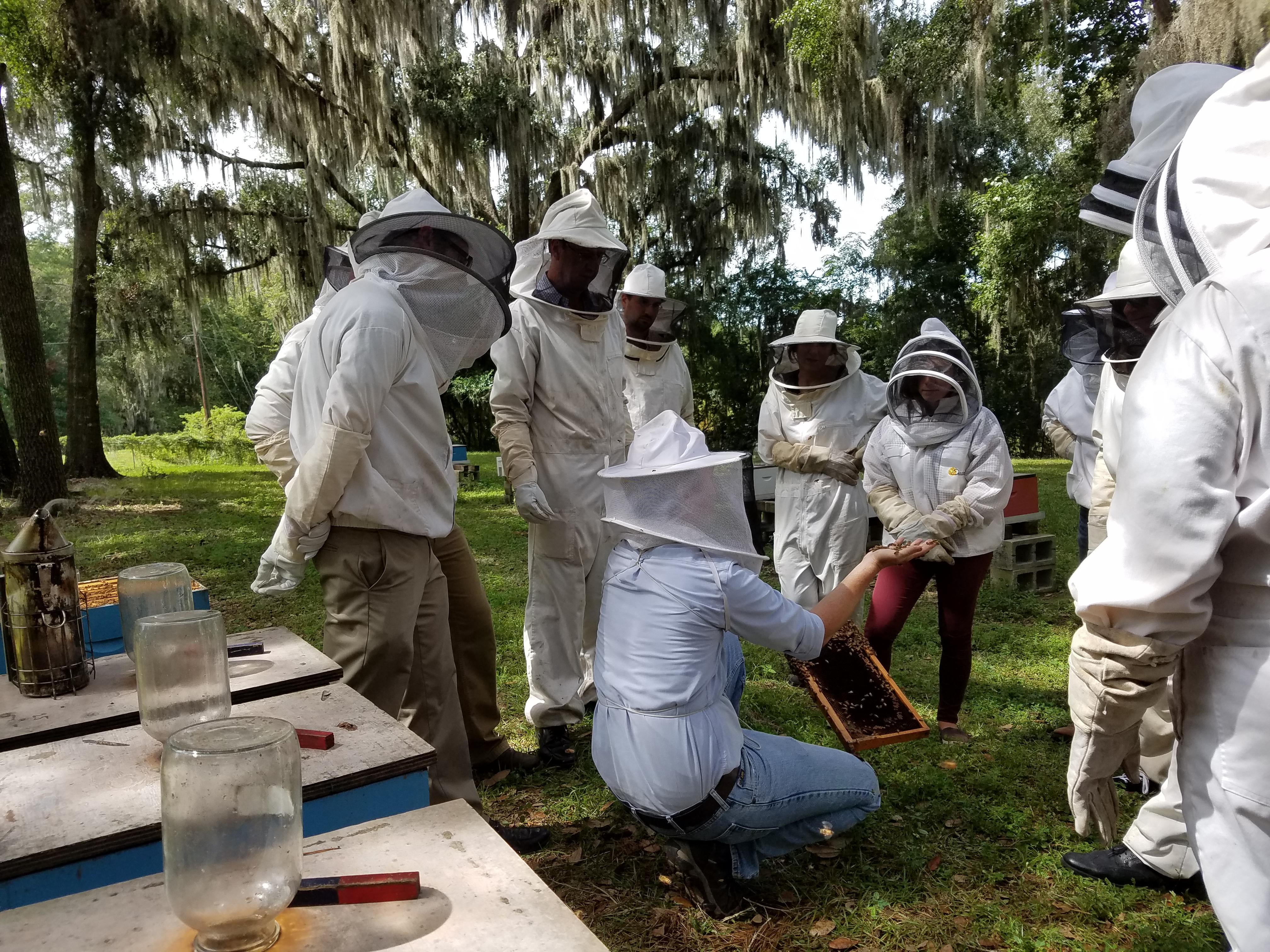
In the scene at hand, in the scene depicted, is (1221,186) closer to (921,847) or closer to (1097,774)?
(1097,774)

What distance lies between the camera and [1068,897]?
2.64 m

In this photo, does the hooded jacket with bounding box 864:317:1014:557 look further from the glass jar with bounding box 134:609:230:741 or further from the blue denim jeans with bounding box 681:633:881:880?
the glass jar with bounding box 134:609:230:741

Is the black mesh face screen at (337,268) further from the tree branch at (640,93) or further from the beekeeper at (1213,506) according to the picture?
the tree branch at (640,93)

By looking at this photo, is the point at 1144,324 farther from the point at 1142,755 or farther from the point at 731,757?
the point at 731,757

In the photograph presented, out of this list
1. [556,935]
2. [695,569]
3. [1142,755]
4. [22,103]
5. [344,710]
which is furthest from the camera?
[22,103]

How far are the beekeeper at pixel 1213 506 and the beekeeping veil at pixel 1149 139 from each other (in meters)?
0.50

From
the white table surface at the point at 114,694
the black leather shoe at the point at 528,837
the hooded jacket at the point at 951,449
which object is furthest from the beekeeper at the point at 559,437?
the white table surface at the point at 114,694

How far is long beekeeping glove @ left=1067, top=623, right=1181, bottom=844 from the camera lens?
155 centimetres

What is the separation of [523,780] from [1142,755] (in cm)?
228

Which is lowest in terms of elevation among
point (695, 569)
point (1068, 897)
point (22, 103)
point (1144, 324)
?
point (1068, 897)

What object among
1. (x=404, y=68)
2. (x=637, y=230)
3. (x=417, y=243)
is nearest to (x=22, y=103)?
(x=404, y=68)

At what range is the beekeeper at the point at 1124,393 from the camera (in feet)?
6.63

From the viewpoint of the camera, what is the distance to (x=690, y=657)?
236cm

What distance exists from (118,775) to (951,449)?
3.27 m
